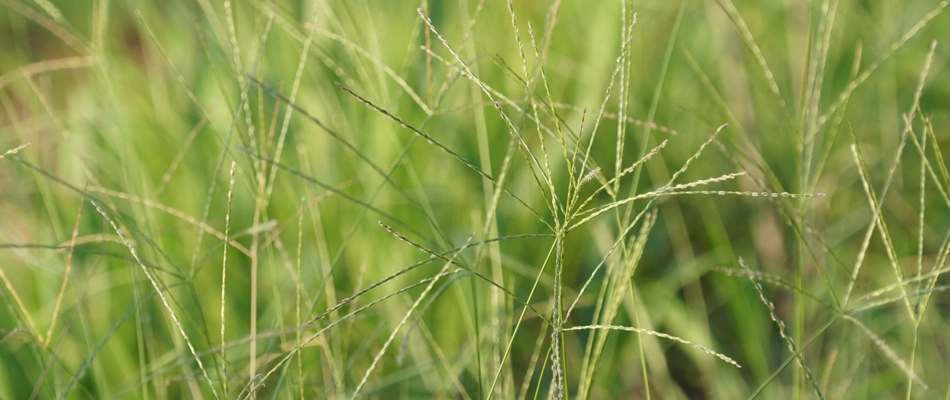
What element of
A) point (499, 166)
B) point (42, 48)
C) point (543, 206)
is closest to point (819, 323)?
point (543, 206)

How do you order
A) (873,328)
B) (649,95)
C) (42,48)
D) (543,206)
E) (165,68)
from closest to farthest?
(873,328) → (543,206) → (649,95) → (165,68) → (42,48)

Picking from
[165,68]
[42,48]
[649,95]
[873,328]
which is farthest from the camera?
[42,48]

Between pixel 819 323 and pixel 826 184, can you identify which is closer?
pixel 819 323

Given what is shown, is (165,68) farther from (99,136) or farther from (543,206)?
(543,206)

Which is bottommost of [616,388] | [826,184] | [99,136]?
[616,388]

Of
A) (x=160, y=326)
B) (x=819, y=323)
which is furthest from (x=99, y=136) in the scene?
(x=819, y=323)

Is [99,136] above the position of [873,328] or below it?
above

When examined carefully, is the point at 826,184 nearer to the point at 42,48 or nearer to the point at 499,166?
the point at 499,166
